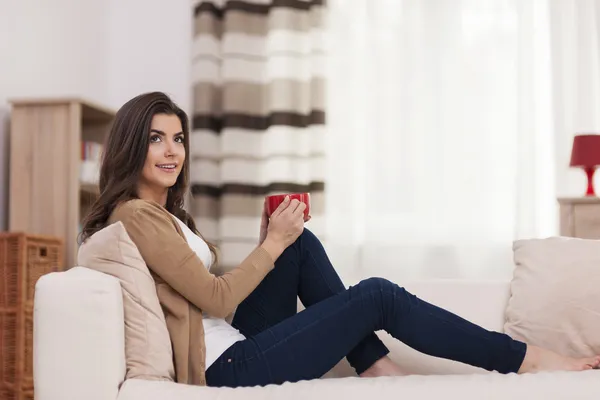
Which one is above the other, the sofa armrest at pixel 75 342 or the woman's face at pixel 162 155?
the woman's face at pixel 162 155

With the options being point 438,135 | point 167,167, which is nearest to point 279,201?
point 167,167

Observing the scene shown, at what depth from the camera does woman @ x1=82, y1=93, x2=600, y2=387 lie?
170cm

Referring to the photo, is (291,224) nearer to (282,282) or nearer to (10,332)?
(282,282)

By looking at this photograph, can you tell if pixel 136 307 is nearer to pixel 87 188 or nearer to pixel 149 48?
pixel 87 188

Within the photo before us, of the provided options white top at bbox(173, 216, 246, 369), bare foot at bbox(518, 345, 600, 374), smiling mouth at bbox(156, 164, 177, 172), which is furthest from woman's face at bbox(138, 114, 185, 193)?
bare foot at bbox(518, 345, 600, 374)

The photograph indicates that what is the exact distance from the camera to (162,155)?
1.86 metres

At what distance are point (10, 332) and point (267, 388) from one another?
1691 millimetres

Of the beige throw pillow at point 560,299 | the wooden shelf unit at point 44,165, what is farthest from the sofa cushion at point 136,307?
the wooden shelf unit at point 44,165

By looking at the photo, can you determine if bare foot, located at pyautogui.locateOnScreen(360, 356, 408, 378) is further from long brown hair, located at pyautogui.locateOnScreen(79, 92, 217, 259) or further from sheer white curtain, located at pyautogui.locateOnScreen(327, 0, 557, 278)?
sheer white curtain, located at pyautogui.locateOnScreen(327, 0, 557, 278)

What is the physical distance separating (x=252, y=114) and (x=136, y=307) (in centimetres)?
264

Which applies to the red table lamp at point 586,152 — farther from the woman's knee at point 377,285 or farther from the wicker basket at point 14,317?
the wicker basket at point 14,317

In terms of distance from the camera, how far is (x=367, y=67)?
13.4 feet

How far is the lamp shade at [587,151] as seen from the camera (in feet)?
11.6

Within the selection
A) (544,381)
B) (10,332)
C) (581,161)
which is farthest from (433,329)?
(581,161)
